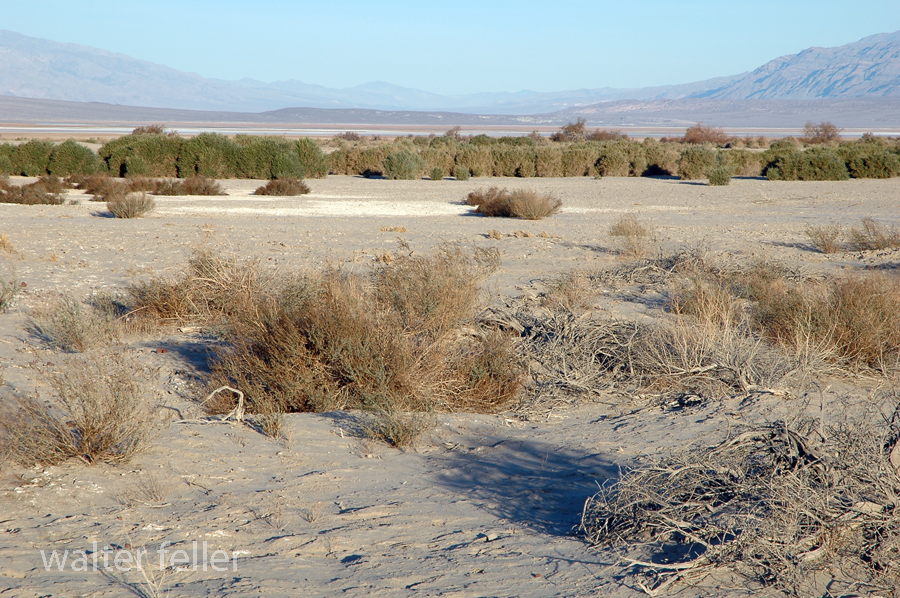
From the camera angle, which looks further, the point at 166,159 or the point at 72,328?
the point at 166,159

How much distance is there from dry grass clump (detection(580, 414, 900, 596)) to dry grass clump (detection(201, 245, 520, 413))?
2.49 metres

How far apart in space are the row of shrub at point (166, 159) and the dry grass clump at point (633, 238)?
2087 centimetres

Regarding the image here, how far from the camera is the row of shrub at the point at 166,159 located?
1291 inches

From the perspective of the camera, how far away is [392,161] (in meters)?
35.0

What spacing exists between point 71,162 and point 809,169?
110 feet

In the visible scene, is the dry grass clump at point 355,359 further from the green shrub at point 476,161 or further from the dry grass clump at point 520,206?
the green shrub at point 476,161

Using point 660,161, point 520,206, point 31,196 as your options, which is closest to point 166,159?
point 31,196

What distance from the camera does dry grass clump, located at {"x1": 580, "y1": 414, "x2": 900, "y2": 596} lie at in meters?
3.31

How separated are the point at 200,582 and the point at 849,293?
679cm

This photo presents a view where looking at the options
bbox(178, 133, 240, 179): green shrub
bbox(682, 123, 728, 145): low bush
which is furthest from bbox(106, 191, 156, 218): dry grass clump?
bbox(682, 123, 728, 145): low bush

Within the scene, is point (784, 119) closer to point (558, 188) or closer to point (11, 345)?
point (558, 188)

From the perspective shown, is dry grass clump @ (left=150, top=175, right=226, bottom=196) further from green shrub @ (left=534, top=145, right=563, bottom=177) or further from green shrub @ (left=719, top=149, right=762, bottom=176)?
green shrub @ (left=719, top=149, right=762, bottom=176)

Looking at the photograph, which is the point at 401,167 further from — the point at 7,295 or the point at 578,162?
the point at 7,295

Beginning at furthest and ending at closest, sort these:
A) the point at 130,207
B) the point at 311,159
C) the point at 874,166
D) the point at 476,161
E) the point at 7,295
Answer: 1. the point at 476,161
2. the point at 311,159
3. the point at 874,166
4. the point at 130,207
5. the point at 7,295
